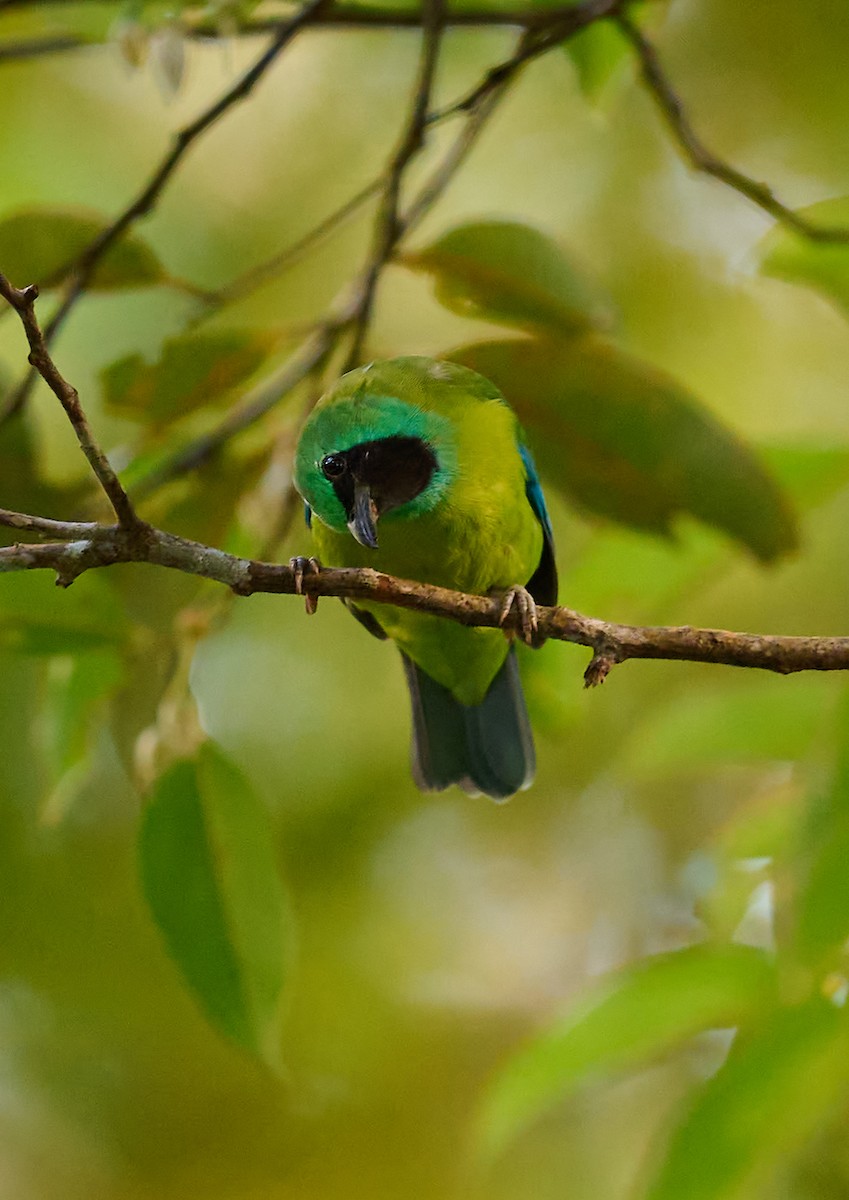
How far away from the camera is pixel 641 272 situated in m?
4.91

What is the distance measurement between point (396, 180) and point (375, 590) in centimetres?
104

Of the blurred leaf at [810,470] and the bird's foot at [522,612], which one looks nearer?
the bird's foot at [522,612]

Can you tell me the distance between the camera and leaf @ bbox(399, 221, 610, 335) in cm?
245

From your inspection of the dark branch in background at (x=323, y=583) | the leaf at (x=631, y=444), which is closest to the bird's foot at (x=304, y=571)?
the dark branch in background at (x=323, y=583)

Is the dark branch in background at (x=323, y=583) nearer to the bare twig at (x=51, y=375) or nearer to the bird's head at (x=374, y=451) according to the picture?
the bare twig at (x=51, y=375)

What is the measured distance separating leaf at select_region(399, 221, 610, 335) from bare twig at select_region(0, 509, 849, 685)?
0.81 metres

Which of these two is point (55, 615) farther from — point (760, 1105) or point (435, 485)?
point (760, 1105)

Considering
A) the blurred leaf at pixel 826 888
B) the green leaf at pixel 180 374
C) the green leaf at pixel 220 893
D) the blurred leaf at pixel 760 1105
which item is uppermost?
the green leaf at pixel 180 374

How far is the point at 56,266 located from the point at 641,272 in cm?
286

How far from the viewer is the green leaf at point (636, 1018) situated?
2361 mm

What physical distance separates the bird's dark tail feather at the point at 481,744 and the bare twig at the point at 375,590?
3.74ft

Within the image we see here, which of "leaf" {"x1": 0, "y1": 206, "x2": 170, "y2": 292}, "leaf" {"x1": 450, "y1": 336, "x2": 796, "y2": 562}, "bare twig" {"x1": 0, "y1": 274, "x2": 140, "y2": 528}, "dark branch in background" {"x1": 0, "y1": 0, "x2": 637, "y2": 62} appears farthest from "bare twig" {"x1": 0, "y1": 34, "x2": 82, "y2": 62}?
"bare twig" {"x1": 0, "y1": 274, "x2": 140, "y2": 528}

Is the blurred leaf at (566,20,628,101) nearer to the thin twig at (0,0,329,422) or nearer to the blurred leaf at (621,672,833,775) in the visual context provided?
the thin twig at (0,0,329,422)

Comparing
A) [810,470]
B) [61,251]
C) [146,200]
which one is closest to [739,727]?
[810,470]
